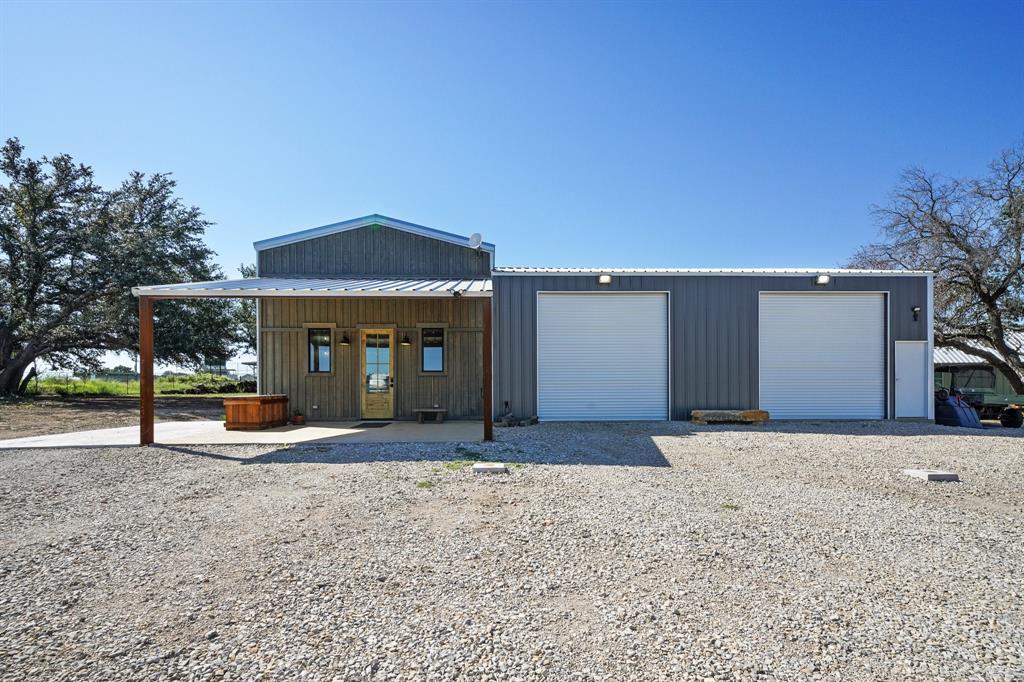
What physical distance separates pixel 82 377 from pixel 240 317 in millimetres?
7601

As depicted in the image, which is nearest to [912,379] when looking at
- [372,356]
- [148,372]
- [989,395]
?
[989,395]

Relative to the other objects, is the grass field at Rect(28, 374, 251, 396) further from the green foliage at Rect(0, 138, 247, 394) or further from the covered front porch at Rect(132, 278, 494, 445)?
the covered front porch at Rect(132, 278, 494, 445)

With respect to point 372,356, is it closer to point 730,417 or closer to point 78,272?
point 730,417

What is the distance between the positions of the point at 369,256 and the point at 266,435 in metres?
4.57

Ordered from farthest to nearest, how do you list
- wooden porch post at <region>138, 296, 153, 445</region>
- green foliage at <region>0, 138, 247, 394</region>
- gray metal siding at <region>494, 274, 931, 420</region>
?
green foliage at <region>0, 138, 247, 394</region> < gray metal siding at <region>494, 274, 931, 420</region> < wooden porch post at <region>138, 296, 153, 445</region>

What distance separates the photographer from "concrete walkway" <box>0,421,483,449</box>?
8.07 m

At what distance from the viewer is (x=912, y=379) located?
1088cm

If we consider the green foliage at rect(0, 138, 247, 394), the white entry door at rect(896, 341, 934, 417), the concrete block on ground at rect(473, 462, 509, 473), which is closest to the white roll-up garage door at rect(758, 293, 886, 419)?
the white entry door at rect(896, 341, 934, 417)

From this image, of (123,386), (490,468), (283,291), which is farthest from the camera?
(123,386)

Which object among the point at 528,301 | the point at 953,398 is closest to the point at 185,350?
the point at 528,301

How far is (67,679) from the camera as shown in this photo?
6.99 feet

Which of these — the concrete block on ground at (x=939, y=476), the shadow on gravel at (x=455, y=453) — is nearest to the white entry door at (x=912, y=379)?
the concrete block on ground at (x=939, y=476)

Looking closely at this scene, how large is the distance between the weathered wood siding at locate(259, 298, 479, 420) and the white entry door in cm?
909

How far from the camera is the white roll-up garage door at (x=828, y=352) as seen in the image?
10.8 m
